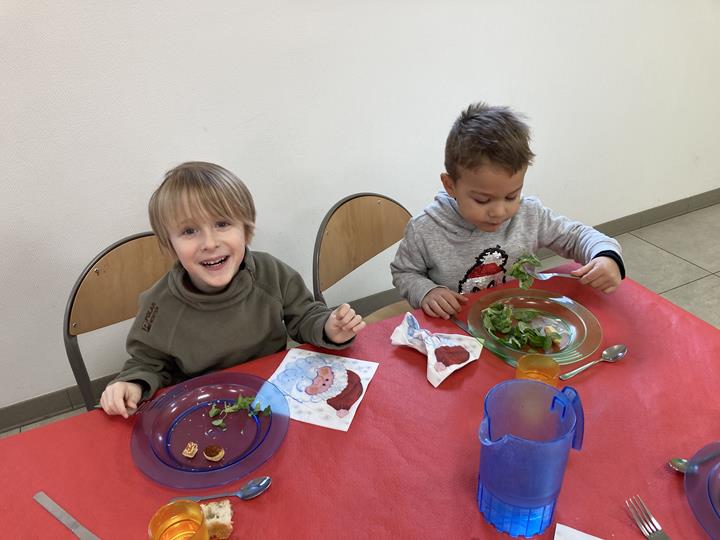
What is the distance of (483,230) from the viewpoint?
56.8 inches

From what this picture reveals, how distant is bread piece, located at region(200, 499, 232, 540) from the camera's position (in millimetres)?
703

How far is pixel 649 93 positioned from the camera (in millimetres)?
2848

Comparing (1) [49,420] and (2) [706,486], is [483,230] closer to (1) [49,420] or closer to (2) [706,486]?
(2) [706,486]

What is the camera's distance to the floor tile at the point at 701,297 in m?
2.44

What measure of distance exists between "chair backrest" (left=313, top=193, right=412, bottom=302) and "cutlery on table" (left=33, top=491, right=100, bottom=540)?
2.64ft

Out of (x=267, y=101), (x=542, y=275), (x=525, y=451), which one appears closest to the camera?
(x=525, y=451)

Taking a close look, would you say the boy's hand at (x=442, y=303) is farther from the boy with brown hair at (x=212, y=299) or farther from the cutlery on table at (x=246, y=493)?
the cutlery on table at (x=246, y=493)

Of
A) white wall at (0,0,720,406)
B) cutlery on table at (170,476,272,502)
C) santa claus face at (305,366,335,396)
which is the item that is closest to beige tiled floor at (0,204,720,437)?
white wall at (0,0,720,406)

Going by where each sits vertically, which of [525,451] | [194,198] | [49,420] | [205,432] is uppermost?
[194,198]

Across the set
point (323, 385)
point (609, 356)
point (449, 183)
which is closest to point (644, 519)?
point (609, 356)

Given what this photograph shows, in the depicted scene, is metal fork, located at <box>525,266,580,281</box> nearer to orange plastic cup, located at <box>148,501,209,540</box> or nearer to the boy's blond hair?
the boy's blond hair

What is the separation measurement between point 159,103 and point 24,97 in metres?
0.38

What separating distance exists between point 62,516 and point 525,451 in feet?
2.11

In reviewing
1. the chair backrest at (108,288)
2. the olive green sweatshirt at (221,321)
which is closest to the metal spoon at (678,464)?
the olive green sweatshirt at (221,321)
